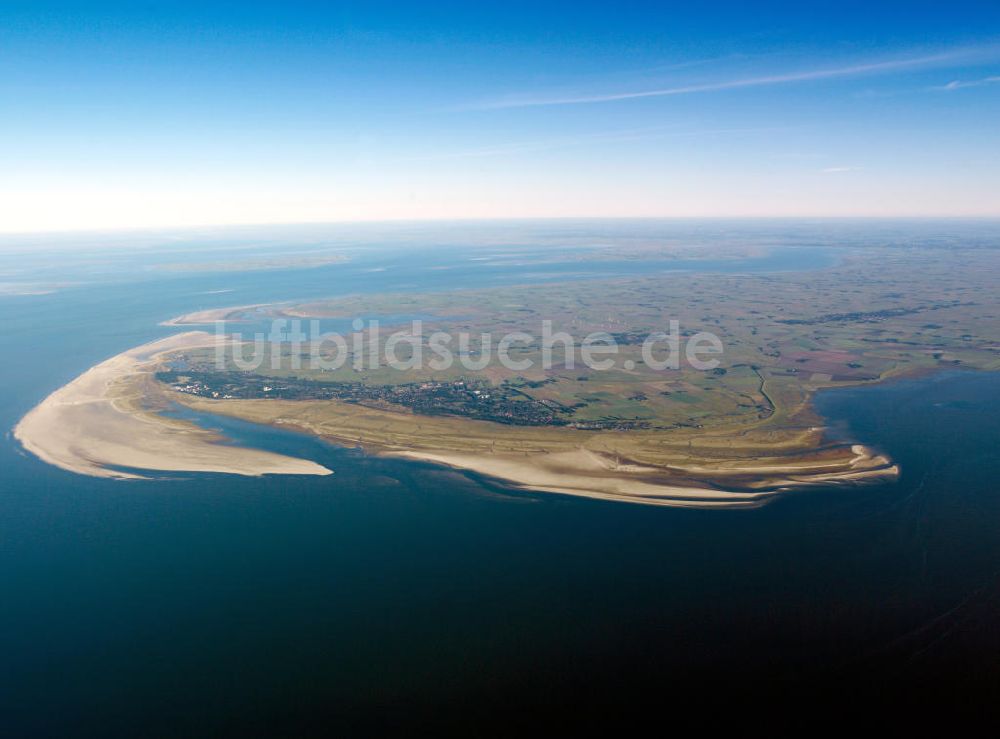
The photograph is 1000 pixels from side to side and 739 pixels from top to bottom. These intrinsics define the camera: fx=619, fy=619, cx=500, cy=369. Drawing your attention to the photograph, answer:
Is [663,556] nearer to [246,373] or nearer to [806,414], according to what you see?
[806,414]

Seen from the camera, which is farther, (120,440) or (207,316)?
(207,316)

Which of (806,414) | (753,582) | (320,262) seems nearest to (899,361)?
(806,414)

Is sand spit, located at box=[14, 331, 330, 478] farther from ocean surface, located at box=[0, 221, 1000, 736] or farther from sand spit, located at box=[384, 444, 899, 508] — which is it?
sand spit, located at box=[384, 444, 899, 508]

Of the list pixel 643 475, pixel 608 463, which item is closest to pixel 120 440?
pixel 608 463

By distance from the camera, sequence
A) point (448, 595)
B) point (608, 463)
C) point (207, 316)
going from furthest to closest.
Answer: point (207, 316) < point (608, 463) < point (448, 595)

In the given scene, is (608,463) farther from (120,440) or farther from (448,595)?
→ (120,440)

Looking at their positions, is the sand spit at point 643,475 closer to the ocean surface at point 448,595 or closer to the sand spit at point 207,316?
the ocean surface at point 448,595

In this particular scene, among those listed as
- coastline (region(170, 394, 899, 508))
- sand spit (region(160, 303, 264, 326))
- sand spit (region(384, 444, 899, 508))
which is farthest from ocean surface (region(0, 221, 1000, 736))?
sand spit (region(160, 303, 264, 326))

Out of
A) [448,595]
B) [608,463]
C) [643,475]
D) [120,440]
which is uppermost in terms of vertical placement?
[120,440]
